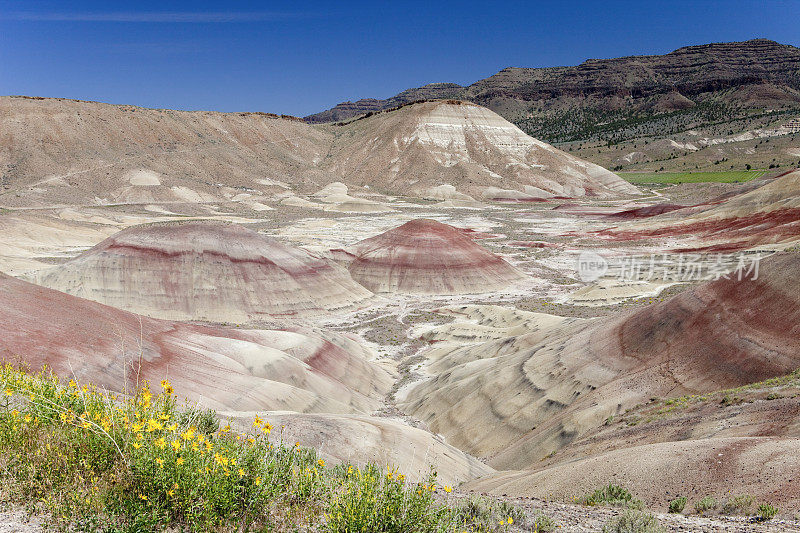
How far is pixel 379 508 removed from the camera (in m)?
4.82

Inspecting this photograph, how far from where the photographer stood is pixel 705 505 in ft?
22.2

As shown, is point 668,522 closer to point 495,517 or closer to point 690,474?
point 690,474

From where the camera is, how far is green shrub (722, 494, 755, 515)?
21.1ft

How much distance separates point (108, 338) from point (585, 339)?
53.8 feet

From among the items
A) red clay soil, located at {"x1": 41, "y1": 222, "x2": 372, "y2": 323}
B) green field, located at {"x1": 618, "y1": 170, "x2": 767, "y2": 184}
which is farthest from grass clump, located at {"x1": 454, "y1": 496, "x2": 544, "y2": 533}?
green field, located at {"x1": 618, "y1": 170, "x2": 767, "y2": 184}

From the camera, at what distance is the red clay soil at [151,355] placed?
1388 cm

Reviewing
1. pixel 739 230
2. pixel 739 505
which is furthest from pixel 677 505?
pixel 739 230

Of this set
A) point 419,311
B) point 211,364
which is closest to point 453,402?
point 211,364

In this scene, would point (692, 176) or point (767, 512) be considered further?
point (692, 176)

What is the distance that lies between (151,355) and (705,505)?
49.7ft

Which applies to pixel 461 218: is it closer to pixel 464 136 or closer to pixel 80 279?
pixel 464 136

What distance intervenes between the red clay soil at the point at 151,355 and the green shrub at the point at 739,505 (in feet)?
33.5

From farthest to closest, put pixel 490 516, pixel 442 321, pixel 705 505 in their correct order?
pixel 442 321
pixel 705 505
pixel 490 516

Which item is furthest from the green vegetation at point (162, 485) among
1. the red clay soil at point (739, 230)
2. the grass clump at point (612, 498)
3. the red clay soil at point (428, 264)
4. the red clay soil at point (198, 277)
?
the red clay soil at point (739, 230)
